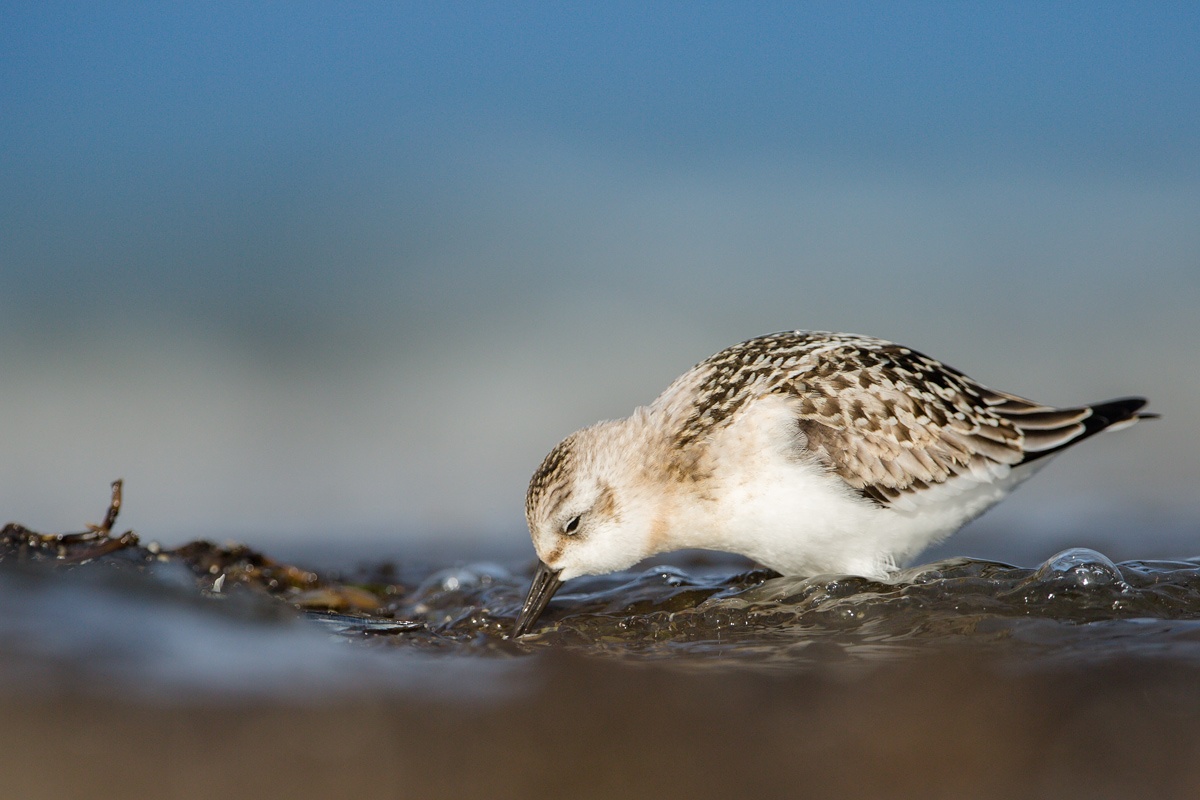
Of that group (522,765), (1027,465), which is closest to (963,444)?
(1027,465)

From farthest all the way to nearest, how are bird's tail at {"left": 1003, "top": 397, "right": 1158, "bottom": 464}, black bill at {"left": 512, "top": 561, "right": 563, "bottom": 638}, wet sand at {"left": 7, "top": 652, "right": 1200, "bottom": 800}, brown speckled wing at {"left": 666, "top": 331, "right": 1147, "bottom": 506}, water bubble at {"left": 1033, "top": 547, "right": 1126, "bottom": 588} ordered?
bird's tail at {"left": 1003, "top": 397, "right": 1158, "bottom": 464} < brown speckled wing at {"left": 666, "top": 331, "right": 1147, "bottom": 506} < black bill at {"left": 512, "top": 561, "right": 563, "bottom": 638} < water bubble at {"left": 1033, "top": 547, "right": 1126, "bottom": 588} < wet sand at {"left": 7, "top": 652, "right": 1200, "bottom": 800}

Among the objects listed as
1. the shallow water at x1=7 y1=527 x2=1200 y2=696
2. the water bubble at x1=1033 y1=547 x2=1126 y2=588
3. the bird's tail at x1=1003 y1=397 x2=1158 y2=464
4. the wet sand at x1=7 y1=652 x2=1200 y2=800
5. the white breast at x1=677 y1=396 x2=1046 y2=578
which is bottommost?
the wet sand at x1=7 y1=652 x2=1200 y2=800

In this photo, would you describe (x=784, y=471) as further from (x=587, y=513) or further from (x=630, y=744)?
(x=630, y=744)

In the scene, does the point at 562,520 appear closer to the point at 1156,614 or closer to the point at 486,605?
the point at 486,605

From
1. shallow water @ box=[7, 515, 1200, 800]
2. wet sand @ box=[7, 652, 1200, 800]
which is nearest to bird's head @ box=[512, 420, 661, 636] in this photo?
shallow water @ box=[7, 515, 1200, 800]

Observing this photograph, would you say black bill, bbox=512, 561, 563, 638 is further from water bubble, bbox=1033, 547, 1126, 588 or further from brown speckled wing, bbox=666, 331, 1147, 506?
water bubble, bbox=1033, 547, 1126, 588

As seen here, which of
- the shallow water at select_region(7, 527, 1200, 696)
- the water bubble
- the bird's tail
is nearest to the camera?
the shallow water at select_region(7, 527, 1200, 696)

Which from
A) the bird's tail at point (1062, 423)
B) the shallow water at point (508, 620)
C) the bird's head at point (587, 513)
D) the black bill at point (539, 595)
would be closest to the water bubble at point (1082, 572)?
the shallow water at point (508, 620)
